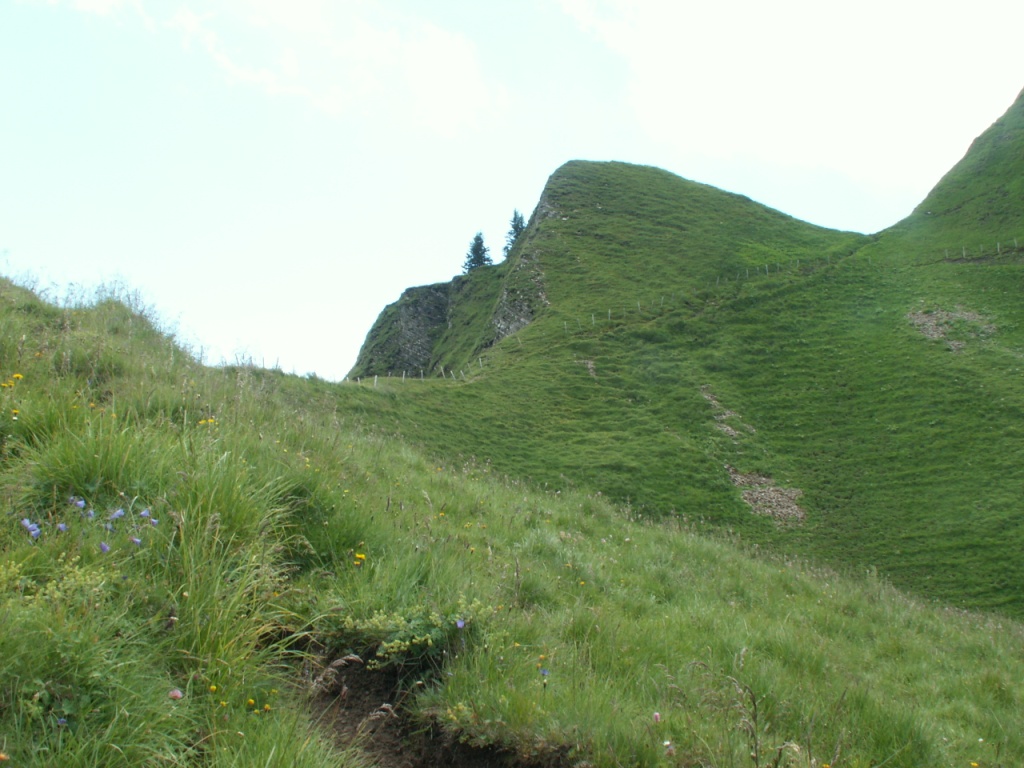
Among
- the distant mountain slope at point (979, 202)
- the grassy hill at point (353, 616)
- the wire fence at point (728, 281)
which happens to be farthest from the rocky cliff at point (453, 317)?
the grassy hill at point (353, 616)

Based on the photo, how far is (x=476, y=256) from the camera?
11350 cm

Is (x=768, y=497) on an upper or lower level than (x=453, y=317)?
lower

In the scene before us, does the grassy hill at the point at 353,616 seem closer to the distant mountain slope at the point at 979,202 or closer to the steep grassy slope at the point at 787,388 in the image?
the steep grassy slope at the point at 787,388

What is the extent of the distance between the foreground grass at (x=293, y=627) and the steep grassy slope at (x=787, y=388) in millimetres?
25146

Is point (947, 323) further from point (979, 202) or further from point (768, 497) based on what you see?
point (979, 202)

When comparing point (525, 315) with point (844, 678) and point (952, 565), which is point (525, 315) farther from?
point (844, 678)

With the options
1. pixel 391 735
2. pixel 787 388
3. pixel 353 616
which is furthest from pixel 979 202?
pixel 391 735

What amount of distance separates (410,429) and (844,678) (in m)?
28.3

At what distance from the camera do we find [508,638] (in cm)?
388

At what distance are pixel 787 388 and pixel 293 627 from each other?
158 ft

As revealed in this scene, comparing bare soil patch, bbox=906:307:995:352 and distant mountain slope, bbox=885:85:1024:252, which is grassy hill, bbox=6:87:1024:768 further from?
distant mountain slope, bbox=885:85:1024:252

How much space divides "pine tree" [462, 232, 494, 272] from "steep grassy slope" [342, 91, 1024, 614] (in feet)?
110

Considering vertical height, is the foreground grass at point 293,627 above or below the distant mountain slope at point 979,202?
below

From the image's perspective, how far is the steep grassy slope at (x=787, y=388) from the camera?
32312 millimetres
